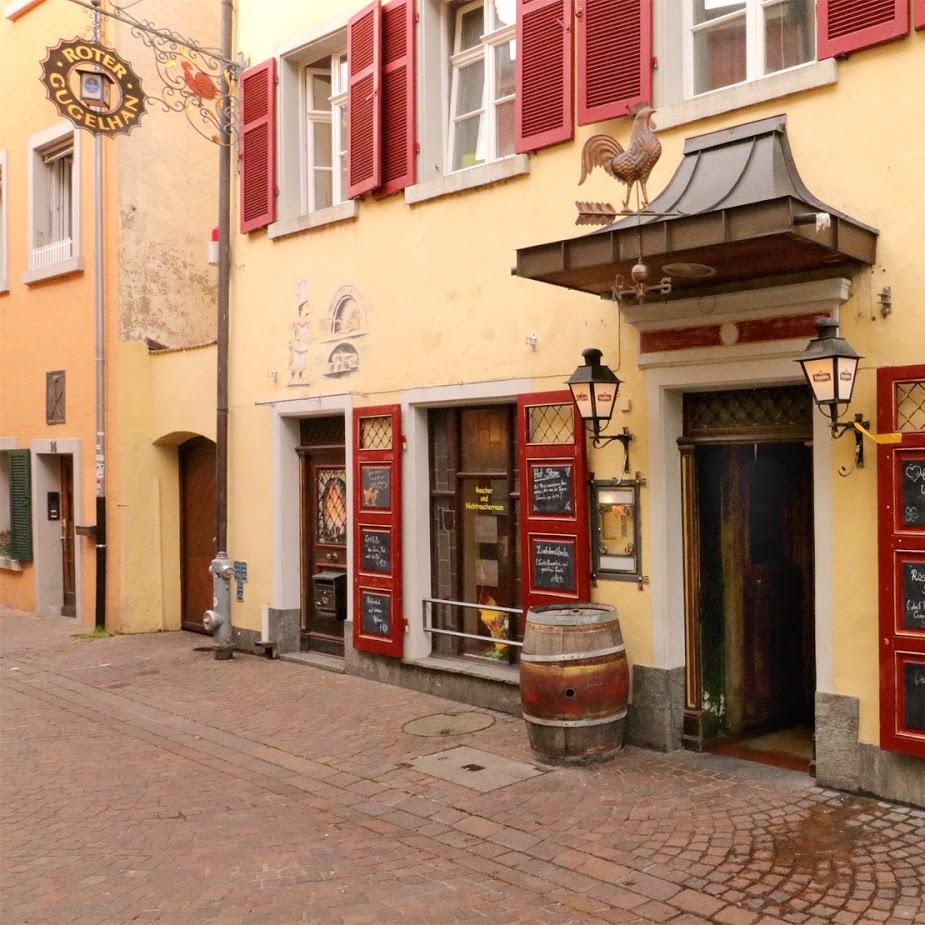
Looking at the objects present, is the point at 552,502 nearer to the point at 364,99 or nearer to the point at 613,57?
the point at 613,57

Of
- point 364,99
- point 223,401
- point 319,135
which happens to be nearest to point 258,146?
point 319,135

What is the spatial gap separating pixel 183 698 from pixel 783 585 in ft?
17.3

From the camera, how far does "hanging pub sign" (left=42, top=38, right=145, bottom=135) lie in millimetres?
9609

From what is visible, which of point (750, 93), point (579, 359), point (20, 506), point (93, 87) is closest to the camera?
point (750, 93)

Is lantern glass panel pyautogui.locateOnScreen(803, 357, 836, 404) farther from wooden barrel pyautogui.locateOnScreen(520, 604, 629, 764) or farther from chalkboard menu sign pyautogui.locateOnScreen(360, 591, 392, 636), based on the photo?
chalkboard menu sign pyautogui.locateOnScreen(360, 591, 392, 636)

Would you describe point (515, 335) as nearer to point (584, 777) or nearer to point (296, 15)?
point (584, 777)

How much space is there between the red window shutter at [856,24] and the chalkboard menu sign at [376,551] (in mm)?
5221

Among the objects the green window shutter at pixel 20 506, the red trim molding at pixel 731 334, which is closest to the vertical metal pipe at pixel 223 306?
the green window shutter at pixel 20 506

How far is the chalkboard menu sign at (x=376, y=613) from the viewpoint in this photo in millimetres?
8883

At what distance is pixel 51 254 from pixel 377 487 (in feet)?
23.6

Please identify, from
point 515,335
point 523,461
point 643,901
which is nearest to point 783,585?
point 523,461

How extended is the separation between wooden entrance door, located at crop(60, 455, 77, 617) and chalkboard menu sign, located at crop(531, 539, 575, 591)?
855 centimetres

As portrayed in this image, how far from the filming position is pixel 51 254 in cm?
1338

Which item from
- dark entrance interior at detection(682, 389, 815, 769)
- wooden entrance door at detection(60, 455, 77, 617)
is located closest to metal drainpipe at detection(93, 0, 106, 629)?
wooden entrance door at detection(60, 455, 77, 617)
